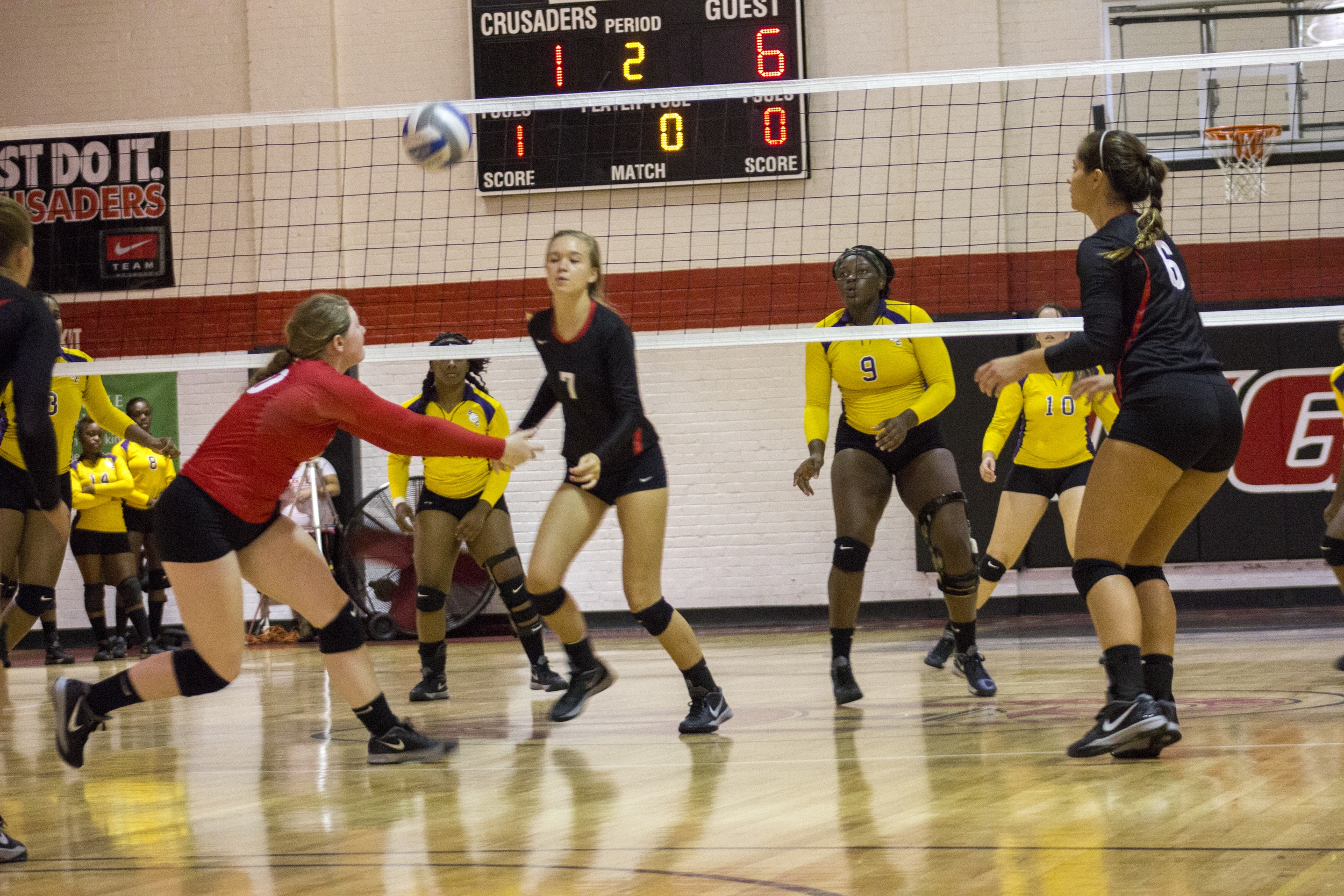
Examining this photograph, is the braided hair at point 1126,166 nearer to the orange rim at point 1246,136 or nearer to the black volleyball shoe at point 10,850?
the black volleyball shoe at point 10,850

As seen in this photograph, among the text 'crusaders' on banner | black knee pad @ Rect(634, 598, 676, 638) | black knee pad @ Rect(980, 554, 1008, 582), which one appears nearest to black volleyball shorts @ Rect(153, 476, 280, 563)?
black knee pad @ Rect(634, 598, 676, 638)

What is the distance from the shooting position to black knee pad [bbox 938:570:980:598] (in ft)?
19.7

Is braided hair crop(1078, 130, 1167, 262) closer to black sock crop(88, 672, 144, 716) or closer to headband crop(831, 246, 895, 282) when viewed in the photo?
headband crop(831, 246, 895, 282)

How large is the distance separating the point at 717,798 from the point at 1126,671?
127cm

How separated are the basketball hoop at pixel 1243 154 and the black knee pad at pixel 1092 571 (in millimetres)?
7419

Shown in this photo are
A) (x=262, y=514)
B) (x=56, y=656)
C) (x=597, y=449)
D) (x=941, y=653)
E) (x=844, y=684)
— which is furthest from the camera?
(x=56, y=656)

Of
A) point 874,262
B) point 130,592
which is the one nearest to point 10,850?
point 874,262

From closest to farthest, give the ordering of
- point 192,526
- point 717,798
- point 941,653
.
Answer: point 717,798 < point 192,526 < point 941,653

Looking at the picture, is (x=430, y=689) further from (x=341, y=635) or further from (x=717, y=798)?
(x=717, y=798)

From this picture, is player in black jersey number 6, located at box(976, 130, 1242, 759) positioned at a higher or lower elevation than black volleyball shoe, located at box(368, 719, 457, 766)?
higher

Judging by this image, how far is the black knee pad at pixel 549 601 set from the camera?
500cm

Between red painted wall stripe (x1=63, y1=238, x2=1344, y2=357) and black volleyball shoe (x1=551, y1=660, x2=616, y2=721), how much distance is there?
5.82 metres

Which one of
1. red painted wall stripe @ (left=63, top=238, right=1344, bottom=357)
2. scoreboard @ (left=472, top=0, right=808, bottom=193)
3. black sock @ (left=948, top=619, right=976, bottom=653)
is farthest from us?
red painted wall stripe @ (left=63, top=238, right=1344, bottom=357)

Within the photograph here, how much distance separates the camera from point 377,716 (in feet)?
14.7
